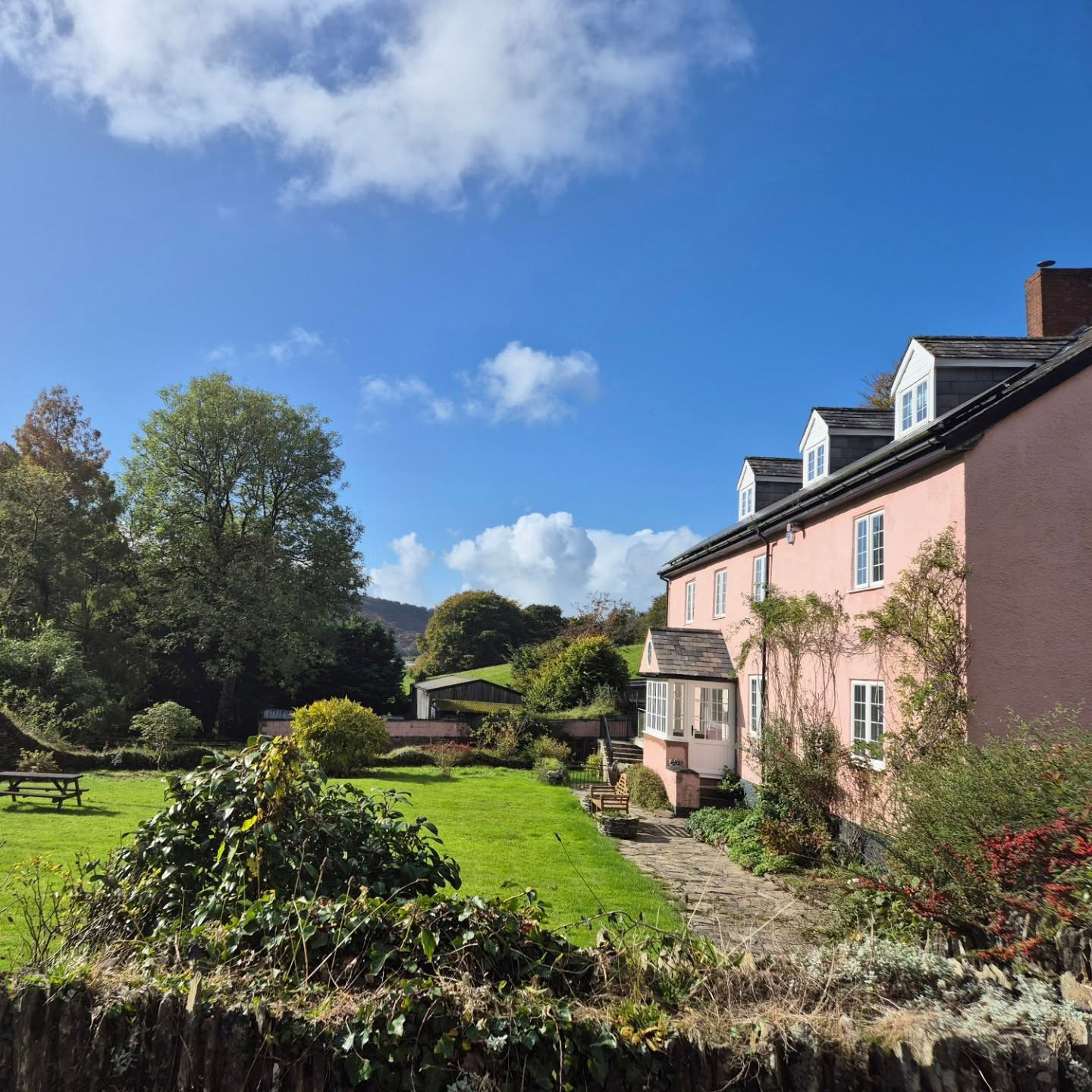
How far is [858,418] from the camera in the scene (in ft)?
65.8

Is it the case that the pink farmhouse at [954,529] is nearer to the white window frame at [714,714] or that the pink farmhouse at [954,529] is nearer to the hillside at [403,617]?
the white window frame at [714,714]

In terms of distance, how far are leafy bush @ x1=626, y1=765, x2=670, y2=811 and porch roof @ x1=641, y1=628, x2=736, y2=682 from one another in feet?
9.82

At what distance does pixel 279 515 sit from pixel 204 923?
37.8 meters

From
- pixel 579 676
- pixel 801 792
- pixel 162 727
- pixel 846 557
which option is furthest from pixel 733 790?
pixel 162 727

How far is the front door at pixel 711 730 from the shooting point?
21578 millimetres

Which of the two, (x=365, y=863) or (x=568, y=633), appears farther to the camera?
(x=568, y=633)

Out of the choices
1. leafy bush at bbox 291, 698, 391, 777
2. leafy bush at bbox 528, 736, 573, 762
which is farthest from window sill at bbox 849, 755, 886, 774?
leafy bush at bbox 528, 736, 573, 762

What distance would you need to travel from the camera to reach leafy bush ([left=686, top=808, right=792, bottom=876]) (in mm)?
14578

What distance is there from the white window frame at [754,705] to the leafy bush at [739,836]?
210 centimetres

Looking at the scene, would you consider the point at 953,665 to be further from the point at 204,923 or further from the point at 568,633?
the point at 568,633

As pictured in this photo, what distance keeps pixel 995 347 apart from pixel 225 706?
3572 cm

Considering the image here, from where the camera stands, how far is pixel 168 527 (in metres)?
38.0

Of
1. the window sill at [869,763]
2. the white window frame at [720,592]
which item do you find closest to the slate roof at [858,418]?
the white window frame at [720,592]

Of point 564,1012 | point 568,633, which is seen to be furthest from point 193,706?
point 564,1012
